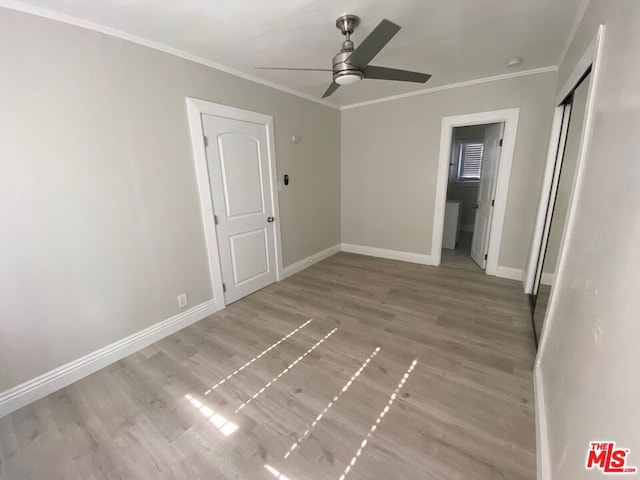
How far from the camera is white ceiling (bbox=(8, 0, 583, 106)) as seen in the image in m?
1.68

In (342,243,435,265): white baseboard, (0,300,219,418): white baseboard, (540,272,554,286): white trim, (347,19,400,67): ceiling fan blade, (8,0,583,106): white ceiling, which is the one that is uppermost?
(8,0,583,106): white ceiling

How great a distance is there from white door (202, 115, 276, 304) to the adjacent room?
0.09ft

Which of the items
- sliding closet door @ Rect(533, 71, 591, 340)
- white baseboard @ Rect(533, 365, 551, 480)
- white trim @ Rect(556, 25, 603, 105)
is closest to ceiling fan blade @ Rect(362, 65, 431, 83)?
white trim @ Rect(556, 25, 603, 105)

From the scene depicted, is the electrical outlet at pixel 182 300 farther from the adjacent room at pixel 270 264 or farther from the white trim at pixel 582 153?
the white trim at pixel 582 153

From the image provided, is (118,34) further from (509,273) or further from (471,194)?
(471,194)

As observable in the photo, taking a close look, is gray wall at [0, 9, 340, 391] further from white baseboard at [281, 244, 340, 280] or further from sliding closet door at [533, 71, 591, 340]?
sliding closet door at [533, 71, 591, 340]

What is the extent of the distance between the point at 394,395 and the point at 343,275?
82.3 inches

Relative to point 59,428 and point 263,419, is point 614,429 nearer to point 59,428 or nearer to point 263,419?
point 263,419

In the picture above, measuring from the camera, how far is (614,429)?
0.72m

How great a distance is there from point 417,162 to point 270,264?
8.49 feet

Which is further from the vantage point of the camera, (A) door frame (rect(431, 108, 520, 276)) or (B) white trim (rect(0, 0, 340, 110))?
(A) door frame (rect(431, 108, 520, 276))

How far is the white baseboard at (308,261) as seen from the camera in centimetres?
370

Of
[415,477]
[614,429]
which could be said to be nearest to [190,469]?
[415,477]

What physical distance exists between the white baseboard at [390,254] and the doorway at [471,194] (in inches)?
12.2
